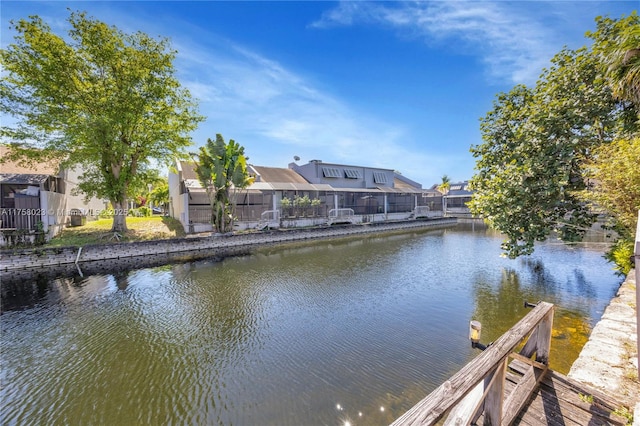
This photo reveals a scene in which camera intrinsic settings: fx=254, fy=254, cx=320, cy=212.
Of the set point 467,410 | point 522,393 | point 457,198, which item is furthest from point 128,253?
point 457,198

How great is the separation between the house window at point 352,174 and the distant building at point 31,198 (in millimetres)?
24662

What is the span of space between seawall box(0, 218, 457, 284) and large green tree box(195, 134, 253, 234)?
5.75ft

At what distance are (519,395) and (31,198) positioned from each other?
70.3 feet

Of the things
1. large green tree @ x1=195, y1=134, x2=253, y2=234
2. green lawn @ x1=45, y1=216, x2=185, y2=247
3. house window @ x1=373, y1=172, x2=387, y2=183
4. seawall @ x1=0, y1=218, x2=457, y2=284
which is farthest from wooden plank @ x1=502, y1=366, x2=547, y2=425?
house window @ x1=373, y1=172, x2=387, y2=183

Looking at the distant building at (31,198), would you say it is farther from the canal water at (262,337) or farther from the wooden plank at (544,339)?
the wooden plank at (544,339)

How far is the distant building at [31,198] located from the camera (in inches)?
516

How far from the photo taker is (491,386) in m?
2.30

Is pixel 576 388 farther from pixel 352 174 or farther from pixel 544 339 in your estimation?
pixel 352 174

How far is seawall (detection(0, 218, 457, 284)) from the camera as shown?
11688 mm

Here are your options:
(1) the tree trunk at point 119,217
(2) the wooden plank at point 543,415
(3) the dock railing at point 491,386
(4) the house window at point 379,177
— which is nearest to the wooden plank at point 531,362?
(3) the dock railing at point 491,386

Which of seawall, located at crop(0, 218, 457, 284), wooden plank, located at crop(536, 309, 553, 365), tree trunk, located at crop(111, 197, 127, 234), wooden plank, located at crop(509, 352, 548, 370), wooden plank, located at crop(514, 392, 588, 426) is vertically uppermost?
tree trunk, located at crop(111, 197, 127, 234)

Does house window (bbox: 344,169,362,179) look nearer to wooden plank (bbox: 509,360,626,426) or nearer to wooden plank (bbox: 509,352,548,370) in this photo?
wooden plank (bbox: 509,352,548,370)

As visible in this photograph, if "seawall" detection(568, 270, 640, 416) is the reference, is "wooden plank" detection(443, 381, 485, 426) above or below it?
above

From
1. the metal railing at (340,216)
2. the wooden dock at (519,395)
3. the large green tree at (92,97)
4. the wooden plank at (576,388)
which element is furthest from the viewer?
the metal railing at (340,216)
